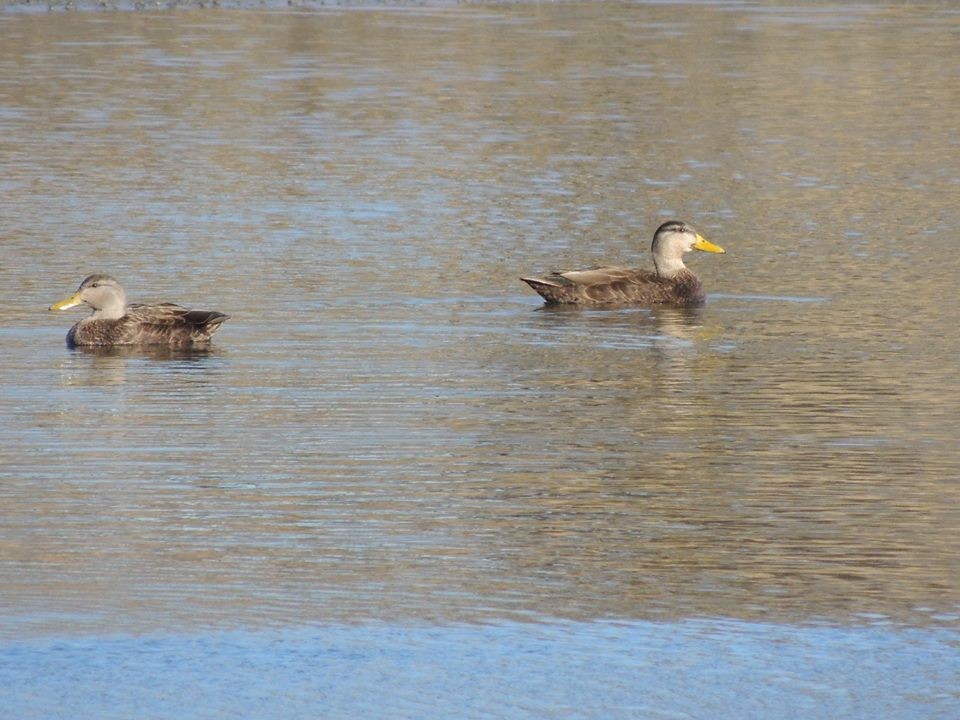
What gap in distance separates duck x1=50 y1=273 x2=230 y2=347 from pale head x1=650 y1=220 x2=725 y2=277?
4184 mm

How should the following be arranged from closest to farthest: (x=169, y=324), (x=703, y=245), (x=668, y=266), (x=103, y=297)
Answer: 1. (x=169, y=324)
2. (x=103, y=297)
3. (x=668, y=266)
4. (x=703, y=245)

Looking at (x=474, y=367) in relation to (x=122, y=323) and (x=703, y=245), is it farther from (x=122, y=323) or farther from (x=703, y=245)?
(x=703, y=245)

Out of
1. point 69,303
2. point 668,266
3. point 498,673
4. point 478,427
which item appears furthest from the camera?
point 668,266

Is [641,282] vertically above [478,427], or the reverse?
[478,427]

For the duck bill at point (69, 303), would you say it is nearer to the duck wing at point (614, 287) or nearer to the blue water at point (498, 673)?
the duck wing at point (614, 287)

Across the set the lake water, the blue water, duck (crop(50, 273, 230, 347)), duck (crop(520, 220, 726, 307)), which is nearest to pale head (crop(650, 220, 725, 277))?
duck (crop(520, 220, 726, 307))

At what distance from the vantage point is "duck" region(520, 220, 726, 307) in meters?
17.5

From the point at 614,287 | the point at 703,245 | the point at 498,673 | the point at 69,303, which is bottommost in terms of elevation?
the point at 614,287

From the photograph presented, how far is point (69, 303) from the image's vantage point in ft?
52.6

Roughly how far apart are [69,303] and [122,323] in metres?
0.49

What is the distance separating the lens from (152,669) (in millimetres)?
7648

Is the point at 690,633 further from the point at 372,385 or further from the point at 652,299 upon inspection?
the point at 652,299

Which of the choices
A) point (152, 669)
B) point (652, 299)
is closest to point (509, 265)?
point (652, 299)

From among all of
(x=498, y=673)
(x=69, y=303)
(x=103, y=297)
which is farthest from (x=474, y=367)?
(x=498, y=673)
